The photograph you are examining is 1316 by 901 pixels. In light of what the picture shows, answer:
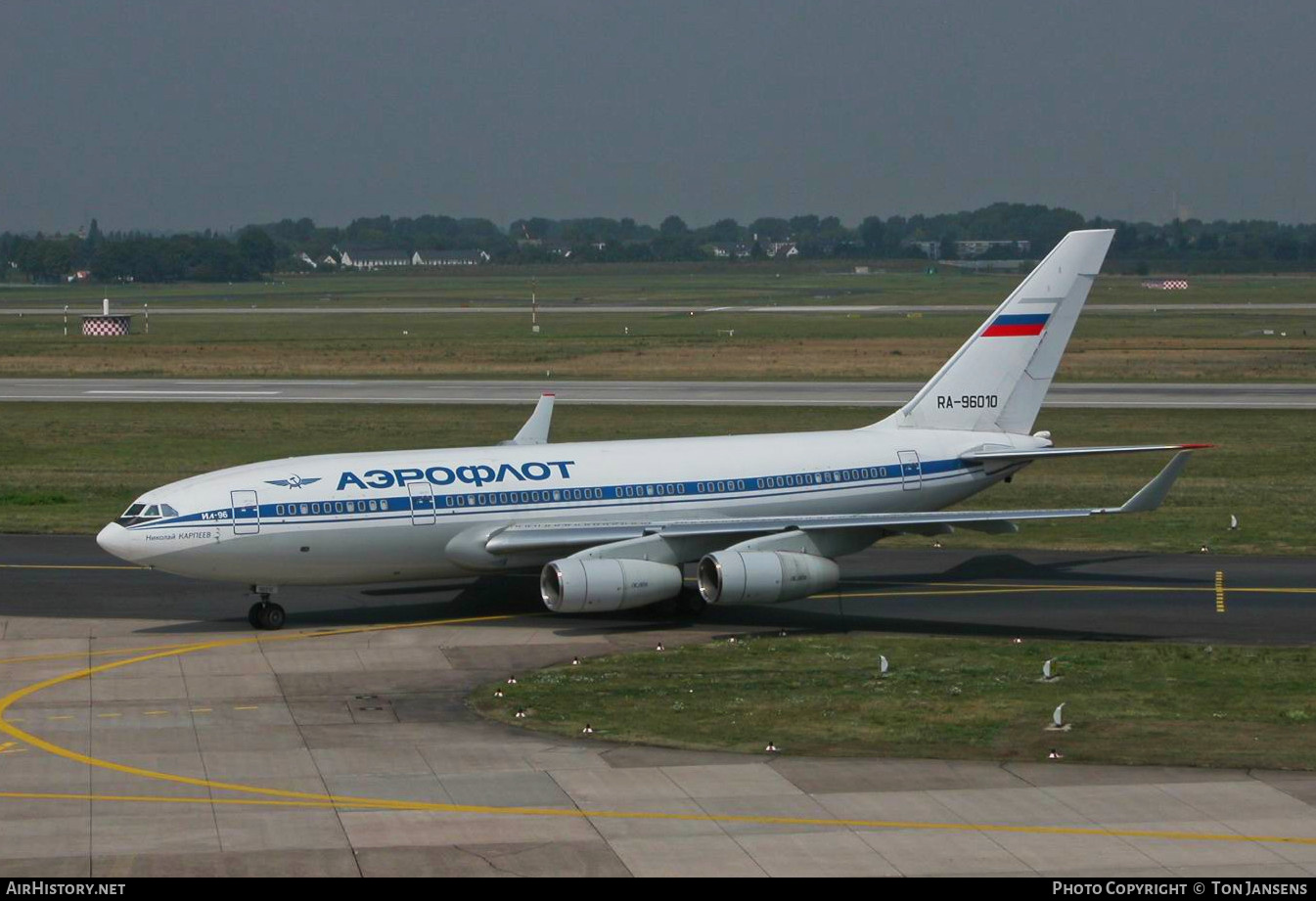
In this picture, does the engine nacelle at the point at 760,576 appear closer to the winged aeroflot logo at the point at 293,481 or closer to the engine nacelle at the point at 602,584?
the engine nacelle at the point at 602,584

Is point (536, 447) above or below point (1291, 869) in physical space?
above

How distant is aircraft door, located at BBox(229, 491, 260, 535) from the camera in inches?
1334

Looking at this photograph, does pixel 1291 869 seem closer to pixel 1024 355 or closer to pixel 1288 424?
pixel 1024 355

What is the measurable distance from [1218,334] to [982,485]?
93.4 m

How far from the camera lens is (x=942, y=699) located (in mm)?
28516

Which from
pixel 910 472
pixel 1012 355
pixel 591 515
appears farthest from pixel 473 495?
pixel 1012 355

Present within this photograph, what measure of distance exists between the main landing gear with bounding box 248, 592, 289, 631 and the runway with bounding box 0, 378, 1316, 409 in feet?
145

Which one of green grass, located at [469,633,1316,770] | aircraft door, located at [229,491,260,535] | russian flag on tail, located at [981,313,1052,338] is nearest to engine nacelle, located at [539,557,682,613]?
green grass, located at [469,633,1316,770]

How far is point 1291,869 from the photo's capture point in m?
19.0

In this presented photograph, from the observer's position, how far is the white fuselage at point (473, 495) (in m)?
34.0

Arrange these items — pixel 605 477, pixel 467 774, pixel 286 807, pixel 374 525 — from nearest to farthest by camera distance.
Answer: pixel 286 807, pixel 467 774, pixel 374 525, pixel 605 477

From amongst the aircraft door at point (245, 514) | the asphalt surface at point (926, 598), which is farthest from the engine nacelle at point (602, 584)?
the aircraft door at point (245, 514)

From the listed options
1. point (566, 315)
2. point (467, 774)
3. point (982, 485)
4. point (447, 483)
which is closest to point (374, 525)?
point (447, 483)

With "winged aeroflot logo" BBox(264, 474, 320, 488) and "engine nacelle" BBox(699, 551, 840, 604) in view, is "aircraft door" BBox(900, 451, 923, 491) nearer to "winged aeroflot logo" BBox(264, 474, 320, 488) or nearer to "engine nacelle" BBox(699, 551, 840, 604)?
"engine nacelle" BBox(699, 551, 840, 604)
